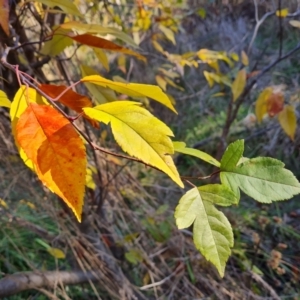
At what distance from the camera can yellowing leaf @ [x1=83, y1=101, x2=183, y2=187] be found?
11.9 inches

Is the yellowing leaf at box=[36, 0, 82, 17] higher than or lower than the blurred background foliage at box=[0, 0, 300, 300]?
higher

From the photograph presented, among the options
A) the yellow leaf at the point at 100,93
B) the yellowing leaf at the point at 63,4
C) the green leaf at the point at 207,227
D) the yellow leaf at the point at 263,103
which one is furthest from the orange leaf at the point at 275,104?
the green leaf at the point at 207,227

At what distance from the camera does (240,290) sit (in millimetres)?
1240

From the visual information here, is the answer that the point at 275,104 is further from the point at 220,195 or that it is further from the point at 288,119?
the point at 220,195

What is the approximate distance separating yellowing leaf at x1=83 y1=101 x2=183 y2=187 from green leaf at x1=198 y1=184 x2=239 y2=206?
0.21 feet

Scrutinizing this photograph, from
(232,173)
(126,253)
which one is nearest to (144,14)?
(126,253)

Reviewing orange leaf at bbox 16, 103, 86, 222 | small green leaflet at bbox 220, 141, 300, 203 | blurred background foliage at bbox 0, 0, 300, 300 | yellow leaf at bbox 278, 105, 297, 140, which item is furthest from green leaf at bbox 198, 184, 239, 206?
yellow leaf at bbox 278, 105, 297, 140

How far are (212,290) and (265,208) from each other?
76 cm

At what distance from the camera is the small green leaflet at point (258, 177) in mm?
344

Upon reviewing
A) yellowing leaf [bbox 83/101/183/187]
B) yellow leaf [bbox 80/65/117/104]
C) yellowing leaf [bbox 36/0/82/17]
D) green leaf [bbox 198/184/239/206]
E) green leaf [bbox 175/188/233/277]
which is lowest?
green leaf [bbox 175/188/233/277]

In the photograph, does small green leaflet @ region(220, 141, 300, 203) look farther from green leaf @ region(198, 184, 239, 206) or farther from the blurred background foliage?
the blurred background foliage

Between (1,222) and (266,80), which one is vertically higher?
(1,222)

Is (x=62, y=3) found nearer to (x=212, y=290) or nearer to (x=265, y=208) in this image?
(x=212, y=290)

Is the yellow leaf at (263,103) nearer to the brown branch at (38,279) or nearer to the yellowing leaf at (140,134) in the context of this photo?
the brown branch at (38,279)
